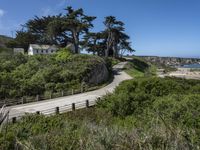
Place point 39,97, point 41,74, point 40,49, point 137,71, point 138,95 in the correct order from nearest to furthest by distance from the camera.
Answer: point 138,95
point 39,97
point 41,74
point 137,71
point 40,49

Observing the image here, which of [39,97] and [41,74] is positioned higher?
[41,74]

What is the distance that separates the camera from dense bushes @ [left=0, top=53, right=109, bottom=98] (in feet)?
92.5

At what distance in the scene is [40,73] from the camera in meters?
32.8

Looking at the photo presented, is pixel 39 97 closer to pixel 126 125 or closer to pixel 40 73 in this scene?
pixel 40 73

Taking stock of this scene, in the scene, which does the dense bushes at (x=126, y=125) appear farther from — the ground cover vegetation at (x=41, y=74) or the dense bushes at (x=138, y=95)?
the ground cover vegetation at (x=41, y=74)

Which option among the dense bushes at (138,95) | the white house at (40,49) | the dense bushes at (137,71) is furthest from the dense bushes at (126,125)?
the white house at (40,49)

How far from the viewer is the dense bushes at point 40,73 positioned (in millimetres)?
28203

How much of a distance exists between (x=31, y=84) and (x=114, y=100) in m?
13.9

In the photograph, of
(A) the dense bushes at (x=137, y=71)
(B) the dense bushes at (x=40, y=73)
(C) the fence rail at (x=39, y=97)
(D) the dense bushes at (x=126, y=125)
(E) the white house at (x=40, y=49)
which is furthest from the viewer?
(E) the white house at (x=40, y=49)

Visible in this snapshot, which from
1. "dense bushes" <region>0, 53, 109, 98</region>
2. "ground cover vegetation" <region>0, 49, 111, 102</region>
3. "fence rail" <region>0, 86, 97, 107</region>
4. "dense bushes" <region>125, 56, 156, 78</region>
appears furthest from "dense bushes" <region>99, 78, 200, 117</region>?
"dense bushes" <region>125, 56, 156, 78</region>

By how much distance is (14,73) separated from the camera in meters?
32.7

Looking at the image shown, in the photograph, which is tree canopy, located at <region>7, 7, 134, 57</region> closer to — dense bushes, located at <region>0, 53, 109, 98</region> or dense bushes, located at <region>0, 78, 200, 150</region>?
dense bushes, located at <region>0, 53, 109, 98</region>

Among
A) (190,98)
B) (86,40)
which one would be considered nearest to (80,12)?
(86,40)

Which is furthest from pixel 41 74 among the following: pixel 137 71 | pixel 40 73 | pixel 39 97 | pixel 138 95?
pixel 137 71
